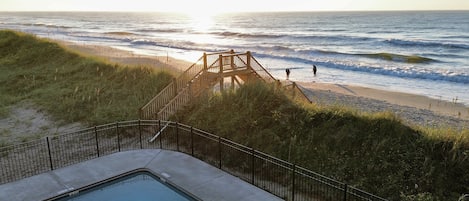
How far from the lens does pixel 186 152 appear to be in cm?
1443

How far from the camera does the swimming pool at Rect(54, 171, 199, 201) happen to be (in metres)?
10.4

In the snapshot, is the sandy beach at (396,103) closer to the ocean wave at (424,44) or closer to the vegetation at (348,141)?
the vegetation at (348,141)

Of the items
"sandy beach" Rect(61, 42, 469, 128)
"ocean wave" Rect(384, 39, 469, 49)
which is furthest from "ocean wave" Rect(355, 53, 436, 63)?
"sandy beach" Rect(61, 42, 469, 128)

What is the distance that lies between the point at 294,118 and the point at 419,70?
26.3 metres

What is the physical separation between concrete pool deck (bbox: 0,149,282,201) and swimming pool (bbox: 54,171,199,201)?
215 millimetres

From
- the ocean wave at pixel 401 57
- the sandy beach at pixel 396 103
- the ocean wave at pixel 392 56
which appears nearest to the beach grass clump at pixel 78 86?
the sandy beach at pixel 396 103

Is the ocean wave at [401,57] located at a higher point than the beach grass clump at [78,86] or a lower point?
lower

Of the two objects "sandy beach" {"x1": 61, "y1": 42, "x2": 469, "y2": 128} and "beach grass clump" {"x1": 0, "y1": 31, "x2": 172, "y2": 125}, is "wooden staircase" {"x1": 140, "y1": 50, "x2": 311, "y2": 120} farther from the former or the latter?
"sandy beach" {"x1": 61, "y1": 42, "x2": 469, "y2": 128}

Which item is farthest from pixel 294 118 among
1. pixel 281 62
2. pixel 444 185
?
pixel 281 62

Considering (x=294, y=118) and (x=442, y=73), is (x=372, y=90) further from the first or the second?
(x=294, y=118)

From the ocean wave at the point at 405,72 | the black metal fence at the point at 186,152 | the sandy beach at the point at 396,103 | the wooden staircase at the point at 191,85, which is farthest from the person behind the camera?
the ocean wave at the point at 405,72

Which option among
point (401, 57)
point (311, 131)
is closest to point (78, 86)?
point (311, 131)

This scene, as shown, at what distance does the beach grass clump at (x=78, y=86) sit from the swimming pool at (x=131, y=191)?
698 cm

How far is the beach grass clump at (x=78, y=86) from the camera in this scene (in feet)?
63.9
